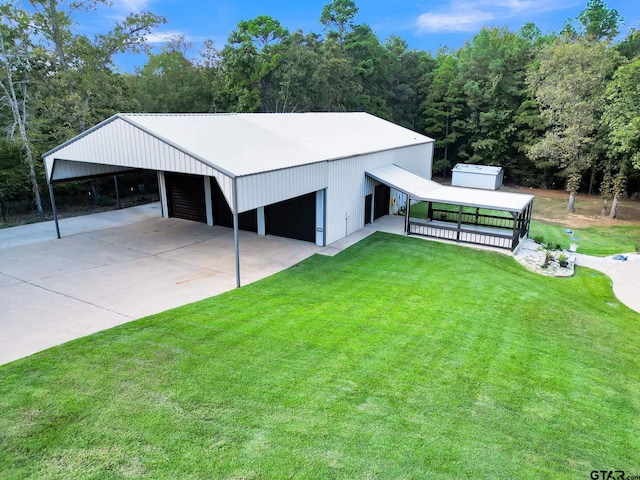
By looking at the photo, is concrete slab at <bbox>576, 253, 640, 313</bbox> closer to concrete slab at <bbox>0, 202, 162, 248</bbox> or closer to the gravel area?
the gravel area

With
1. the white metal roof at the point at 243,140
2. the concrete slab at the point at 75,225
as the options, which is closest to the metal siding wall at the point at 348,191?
the white metal roof at the point at 243,140

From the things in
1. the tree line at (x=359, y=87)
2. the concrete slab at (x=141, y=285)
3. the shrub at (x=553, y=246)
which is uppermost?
the tree line at (x=359, y=87)

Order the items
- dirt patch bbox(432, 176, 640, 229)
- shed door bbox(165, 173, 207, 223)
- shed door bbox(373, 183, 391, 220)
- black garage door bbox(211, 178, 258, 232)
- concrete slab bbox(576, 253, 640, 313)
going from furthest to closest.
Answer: dirt patch bbox(432, 176, 640, 229)
shed door bbox(373, 183, 391, 220)
shed door bbox(165, 173, 207, 223)
black garage door bbox(211, 178, 258, 232)
concrete slab bbox(576, 253, 640, 313)

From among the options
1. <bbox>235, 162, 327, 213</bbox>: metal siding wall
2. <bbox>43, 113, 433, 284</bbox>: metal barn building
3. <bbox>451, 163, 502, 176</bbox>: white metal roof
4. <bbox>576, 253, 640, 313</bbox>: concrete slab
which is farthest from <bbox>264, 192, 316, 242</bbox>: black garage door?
<bbox>451, 163, 502, 176</bbox>: white metal roof

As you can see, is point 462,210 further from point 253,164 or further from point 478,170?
point 478,170

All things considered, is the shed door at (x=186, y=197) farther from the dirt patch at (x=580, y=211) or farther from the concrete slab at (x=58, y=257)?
the dirt patch at (x=580, y=211)

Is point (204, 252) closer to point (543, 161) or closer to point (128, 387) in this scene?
point (128, 387)

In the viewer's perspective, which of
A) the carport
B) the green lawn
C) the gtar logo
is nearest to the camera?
the gtar logo
